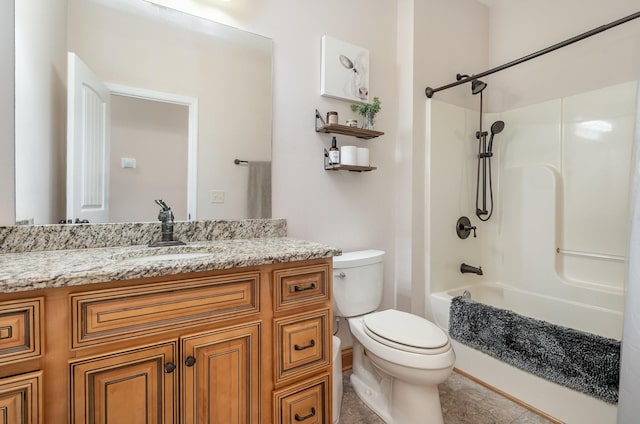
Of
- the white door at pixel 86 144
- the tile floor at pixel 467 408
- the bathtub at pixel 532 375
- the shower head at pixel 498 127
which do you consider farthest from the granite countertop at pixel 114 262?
the shower head at pixel 498 127

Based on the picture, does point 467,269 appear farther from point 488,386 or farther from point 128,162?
point 128,162

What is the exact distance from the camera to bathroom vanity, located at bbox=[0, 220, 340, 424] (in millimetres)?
790

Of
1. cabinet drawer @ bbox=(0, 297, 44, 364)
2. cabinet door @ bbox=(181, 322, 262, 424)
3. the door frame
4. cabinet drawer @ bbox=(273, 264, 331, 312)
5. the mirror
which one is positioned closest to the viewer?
cabinet drawer @ bbox=(0, 297, 44, 364)

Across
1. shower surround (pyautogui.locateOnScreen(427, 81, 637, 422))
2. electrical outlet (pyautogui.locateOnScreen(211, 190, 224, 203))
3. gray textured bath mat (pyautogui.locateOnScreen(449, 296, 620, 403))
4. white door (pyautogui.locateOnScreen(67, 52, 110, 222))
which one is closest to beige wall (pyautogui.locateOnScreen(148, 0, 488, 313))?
shower surround (pyautogui.locateOnScreen(427, 81, 637, 422))

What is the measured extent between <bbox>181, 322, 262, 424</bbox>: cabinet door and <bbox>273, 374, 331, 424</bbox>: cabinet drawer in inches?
3.3

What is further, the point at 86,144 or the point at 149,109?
the point at 149,109

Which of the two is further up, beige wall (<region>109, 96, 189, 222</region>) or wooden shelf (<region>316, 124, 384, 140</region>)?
wooden shelf (<region>316, 124, 384, 140</region>)

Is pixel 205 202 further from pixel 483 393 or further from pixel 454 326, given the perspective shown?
pixel 483 393

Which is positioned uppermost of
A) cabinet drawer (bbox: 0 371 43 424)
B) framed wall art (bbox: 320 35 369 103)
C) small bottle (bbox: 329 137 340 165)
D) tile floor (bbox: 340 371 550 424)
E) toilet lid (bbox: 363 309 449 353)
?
framed wall art (bbox: 320 35 369 103)

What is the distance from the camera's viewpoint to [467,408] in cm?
163

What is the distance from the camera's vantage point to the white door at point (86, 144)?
1.29 metres

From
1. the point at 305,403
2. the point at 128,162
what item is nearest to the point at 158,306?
the point at 305,403

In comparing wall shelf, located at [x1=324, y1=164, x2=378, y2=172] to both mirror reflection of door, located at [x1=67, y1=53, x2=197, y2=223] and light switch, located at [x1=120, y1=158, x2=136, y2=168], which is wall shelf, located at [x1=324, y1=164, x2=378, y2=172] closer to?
mirror reflection of door, located at [x1=67, y1=53, x2=197, y2=223]

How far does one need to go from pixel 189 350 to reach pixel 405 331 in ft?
3.14
